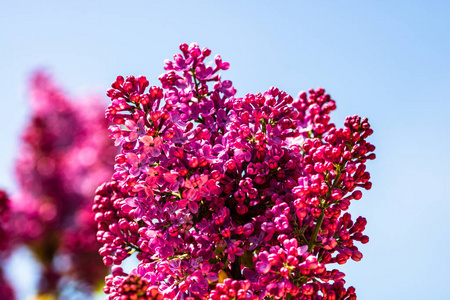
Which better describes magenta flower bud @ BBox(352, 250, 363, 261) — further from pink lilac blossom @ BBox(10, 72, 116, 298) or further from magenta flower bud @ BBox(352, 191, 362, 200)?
pink lilac blossom @ BBox(10, 72, 116, 298)

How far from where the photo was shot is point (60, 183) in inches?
137

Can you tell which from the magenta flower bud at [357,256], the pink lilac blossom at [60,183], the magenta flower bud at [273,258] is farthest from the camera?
the pink lilac blossom at [60,183]

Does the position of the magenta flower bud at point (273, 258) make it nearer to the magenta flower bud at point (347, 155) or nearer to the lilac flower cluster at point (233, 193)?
the lilac flower cluster at point (233, 193)

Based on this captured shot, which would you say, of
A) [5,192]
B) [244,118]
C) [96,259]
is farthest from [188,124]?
[96,259]

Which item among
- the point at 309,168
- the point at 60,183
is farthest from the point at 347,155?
the point at 60,183

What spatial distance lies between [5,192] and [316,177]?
39.8 inches

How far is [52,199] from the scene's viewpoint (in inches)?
135

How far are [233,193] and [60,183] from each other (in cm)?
276

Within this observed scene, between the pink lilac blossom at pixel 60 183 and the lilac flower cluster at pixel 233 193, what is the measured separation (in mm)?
1823

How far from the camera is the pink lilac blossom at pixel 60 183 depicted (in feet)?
9.09

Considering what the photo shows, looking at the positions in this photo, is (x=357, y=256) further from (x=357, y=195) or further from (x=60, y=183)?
(x=60, y=183)

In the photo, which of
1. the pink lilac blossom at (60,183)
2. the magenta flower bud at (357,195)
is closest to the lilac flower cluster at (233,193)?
the magenta flower bud at (357,195)

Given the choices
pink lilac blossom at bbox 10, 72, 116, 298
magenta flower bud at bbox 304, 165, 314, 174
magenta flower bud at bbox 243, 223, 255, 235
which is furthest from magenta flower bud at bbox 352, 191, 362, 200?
pink lilac blossom at bbox 10, 72, 116, 298

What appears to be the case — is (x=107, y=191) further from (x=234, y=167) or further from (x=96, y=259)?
(x=96, y=259)
